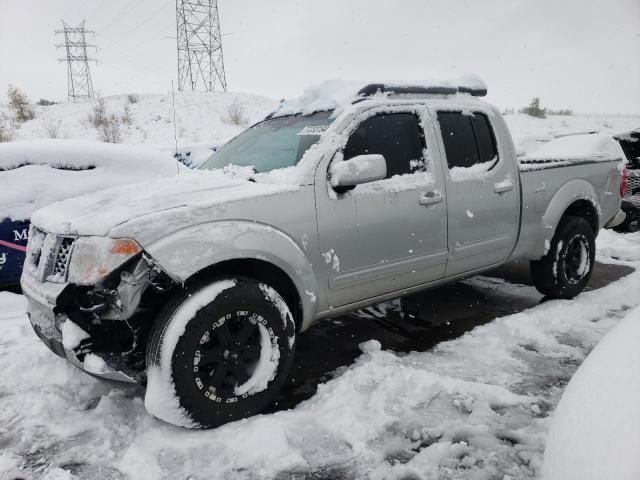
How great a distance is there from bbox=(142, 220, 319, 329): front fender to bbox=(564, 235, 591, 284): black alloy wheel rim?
2847 millimetres

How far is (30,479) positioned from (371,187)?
7.78 feet

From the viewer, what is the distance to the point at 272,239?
8.63 feet

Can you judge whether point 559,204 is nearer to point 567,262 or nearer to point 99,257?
point 567,262

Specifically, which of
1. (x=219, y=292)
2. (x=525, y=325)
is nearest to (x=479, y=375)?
(x=525, y=325)

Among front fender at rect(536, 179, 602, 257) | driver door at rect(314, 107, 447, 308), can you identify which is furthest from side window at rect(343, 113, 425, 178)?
front fender at rect(536, 179, 602, 257)

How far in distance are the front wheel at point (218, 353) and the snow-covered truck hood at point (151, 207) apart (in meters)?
0.37

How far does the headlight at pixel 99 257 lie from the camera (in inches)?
89.7

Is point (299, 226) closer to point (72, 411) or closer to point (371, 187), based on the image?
point (371, 187)

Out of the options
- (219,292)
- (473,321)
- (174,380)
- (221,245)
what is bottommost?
(473,321)

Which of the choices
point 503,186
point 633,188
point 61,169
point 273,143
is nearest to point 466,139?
point 503,186

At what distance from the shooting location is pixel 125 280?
7.61 ft

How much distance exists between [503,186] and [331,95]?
1.56m

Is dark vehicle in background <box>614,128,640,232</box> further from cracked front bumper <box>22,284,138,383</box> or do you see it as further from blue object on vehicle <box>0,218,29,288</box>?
blue object on vehicle <box>0,218,29,288</box>

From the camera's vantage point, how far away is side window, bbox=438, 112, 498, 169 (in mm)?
3580
